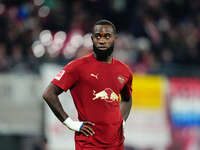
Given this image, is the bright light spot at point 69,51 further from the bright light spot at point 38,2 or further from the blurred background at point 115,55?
the bright light spot at point 38,2

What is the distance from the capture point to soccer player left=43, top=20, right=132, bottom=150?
598 cm

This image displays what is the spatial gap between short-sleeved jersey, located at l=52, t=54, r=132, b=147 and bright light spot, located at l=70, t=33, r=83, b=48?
19.3 feet

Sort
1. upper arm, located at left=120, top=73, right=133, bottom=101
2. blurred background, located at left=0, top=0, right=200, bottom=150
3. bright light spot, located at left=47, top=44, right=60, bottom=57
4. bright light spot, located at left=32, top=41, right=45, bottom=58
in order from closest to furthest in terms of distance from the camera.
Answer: upper arm, located at left=120, top=73, right=133, bottom=101, blurred background, located at left=0, top=0, right=200, bottom=150, bright light spot, located at left=32, top=41, right=45, bottom=58, bright light spot, located at left=47, top=44, right=60, bottom=57

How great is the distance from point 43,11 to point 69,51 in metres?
1.43

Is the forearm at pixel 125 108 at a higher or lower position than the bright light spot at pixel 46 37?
lower

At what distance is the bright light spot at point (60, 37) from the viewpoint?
39.2 ft

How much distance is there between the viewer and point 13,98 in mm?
11016

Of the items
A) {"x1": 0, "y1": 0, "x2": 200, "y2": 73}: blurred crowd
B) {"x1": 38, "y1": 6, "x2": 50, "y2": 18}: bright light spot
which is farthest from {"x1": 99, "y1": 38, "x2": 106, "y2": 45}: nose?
{"x1": 38, "y1": 6, "x2": 50, "y2": 18}: bright light spot

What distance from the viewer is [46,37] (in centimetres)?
1185

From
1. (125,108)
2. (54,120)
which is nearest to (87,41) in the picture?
(54,120)

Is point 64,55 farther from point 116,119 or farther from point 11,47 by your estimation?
point 116,119

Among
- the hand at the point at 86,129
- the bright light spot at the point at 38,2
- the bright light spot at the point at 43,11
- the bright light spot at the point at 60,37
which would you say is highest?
the bright light spot at the point at 38,2

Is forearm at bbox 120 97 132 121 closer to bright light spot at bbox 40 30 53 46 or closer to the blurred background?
the blurred background

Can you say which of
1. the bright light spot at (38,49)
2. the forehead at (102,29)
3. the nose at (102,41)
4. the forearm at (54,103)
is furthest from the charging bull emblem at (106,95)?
the bright light spot at (38,49)
